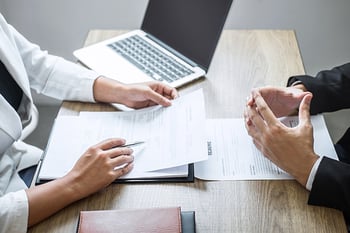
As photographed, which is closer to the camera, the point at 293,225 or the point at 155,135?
the point at 293,225

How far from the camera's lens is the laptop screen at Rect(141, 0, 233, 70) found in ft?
4.18

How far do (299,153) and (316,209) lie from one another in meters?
0.12

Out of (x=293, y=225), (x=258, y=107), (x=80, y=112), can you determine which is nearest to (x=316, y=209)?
(x=293, y=225)

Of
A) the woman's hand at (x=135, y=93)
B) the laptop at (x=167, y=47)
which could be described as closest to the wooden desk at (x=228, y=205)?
the woman's hand at (x=135, y=93)

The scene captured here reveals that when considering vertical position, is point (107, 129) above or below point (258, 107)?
below

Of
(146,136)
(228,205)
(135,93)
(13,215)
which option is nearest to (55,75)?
(135,93)

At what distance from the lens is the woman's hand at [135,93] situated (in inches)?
45.6

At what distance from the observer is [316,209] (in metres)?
Answer: 0.90

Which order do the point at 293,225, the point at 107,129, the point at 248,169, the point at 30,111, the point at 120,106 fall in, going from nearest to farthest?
1. the point at 293,225
2. the point at 248,169
3. the point at 107,129
4. the point at 120,106
5. the point at 30,111

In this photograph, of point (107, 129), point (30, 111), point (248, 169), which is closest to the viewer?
point (248, 169)

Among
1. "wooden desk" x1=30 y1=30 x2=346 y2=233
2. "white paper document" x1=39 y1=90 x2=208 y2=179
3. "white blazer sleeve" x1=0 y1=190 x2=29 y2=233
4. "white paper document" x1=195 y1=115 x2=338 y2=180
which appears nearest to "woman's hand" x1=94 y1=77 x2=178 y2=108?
"white paper document" x1=39 y1=90 x2=208 y2=179

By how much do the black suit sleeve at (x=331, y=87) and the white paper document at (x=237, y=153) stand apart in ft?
0.25

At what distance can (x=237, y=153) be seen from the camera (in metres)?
1.03

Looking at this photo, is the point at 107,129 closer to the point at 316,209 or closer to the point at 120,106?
the point at 120,106
